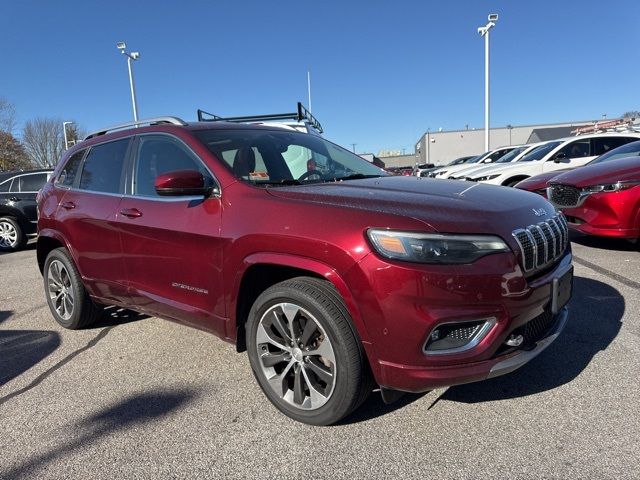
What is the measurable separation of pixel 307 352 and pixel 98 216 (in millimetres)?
2210

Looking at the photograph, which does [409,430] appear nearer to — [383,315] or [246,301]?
[383,315]

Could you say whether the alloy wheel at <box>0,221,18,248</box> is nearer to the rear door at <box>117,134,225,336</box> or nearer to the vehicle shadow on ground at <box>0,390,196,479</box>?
the rear door at <box>117,134,225,336</box>

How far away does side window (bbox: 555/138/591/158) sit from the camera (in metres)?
10.8

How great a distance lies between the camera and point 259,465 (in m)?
2.33

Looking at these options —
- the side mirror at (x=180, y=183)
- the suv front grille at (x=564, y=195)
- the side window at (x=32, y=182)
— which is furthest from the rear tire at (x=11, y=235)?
the suv front grille at (x=564, y=195)

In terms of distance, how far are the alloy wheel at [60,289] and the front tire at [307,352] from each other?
2.42 m

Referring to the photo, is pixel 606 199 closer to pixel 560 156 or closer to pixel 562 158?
pixel 562 158

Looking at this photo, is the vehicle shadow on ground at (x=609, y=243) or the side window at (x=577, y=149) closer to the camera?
the vehicle shadow on ground at (x=609, y=243)

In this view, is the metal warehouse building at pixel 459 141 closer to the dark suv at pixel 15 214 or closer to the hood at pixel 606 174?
the dark suv at pixel 15 214

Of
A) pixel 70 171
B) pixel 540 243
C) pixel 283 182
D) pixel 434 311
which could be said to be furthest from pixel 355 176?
pixel 70 171

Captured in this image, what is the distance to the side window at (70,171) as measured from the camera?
4.36 m

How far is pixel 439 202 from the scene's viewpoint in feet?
8.28

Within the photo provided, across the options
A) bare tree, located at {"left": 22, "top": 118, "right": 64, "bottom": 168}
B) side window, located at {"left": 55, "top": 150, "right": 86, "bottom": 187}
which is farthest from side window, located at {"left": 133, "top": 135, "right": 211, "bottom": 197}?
bare tree, located at {"left": 22, "top": 118, "right": 64, "bottom": 168}

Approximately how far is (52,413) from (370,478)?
6.57 ft
